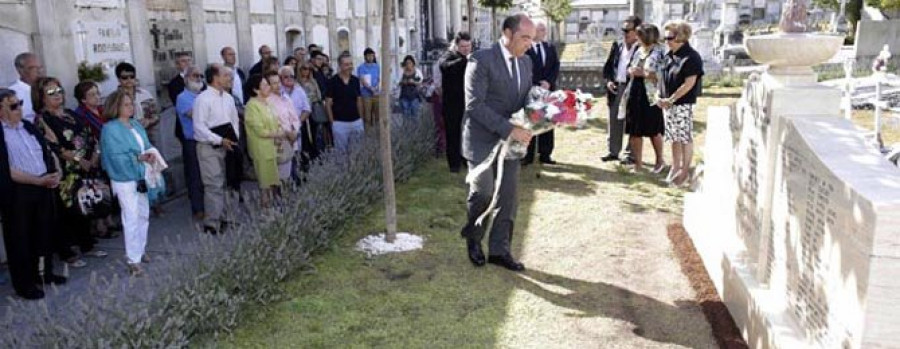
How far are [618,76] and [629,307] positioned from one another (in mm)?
4833

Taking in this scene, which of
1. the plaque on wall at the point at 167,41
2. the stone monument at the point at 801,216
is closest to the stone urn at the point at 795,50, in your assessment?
the stone monument at the point at 801,216

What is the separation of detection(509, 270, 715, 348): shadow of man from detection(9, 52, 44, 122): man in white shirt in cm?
426

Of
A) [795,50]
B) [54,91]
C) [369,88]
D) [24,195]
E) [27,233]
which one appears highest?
[795,50]

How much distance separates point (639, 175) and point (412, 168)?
2.85 meters

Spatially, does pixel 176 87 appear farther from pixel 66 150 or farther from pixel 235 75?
pixel 66 150

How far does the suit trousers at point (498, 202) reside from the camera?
17.9ft

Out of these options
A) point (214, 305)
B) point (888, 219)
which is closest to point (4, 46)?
point (214, 305)

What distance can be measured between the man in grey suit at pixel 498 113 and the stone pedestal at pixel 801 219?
1.57 metres

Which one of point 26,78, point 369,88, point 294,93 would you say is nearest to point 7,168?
point 26,78

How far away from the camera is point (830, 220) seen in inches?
134

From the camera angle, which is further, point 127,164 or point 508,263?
point 508,263

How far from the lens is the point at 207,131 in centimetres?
658

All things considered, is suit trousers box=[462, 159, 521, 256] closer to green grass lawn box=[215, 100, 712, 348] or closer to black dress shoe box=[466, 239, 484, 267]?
black dress shoe box=[466, 239, 484, 267]

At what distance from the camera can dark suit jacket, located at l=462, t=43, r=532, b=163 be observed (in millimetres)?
5207
